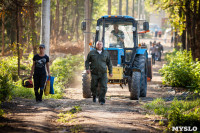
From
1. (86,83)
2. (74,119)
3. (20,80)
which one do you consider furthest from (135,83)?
(20,80)

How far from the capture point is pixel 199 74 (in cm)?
1546

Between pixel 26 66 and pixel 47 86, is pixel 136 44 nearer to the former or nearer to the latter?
pixel 47 86

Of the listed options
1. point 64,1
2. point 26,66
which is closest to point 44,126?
point 26,66

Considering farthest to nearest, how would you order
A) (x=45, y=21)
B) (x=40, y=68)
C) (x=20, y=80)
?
(x=20, y=80)
(x=45, y=21)
(x=40, y=68)

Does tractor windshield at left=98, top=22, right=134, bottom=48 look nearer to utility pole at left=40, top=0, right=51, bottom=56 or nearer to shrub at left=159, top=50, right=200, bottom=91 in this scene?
utility pole at left=40, top=0, right=51, bottom=56

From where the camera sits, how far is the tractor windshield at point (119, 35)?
13.5 metres

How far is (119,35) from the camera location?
13555mm

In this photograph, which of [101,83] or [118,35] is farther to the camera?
[118,35]

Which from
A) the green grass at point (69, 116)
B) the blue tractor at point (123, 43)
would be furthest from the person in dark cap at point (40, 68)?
the blue tractor at point (123, 43)

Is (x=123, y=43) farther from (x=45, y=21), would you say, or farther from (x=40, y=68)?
(x=40, y=68)

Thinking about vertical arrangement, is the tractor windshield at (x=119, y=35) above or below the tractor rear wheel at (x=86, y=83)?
above

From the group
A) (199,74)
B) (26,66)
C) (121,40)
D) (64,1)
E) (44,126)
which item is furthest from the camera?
(64,1)

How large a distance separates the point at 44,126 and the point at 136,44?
7.09 m

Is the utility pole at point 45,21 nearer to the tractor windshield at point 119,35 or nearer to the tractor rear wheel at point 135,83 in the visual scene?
the tractor windshield at point 119,35
